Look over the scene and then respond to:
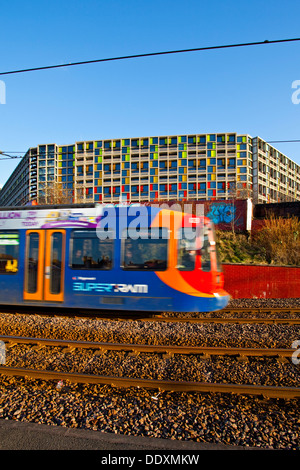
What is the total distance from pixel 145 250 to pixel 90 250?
159 cm

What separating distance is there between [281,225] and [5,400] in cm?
1798

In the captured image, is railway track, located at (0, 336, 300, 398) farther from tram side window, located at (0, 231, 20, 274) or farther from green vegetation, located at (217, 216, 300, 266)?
green vegetation, located at (217, 216, 300, 266)

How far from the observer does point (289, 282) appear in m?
14.4

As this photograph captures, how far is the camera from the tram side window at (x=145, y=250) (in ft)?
26.3

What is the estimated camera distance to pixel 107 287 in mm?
8219

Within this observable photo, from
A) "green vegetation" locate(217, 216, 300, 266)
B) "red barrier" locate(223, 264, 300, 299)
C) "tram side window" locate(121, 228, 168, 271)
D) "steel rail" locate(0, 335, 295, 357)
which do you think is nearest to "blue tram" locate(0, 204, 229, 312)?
"tram side window" locate(121, 228, 168, 271)

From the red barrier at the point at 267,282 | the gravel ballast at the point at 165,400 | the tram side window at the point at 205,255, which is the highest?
the tram side window at the point at 205,255

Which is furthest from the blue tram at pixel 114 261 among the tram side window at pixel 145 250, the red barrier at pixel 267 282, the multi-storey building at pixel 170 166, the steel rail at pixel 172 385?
the multi-storey building at pixel 170 166

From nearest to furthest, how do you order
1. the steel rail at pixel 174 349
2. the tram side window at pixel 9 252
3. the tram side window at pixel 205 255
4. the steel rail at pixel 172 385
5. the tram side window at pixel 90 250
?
the steel rail at pixel 172 385 < the steel rail at pixel 174 349 < the tram side window at pixel 205 255 < the tram side window at pixel 90 250 < the tram side window at pixel 9 252

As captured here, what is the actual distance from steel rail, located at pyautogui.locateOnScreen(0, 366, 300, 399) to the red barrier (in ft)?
33.7

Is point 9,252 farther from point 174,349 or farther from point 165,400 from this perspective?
point 165,400

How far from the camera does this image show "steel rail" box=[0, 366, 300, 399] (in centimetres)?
446

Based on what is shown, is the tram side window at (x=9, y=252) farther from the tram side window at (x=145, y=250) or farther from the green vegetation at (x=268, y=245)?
the green vegetation at (x=268, y=245)

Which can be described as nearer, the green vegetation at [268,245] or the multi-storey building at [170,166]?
the green vegetation at [268,245]
